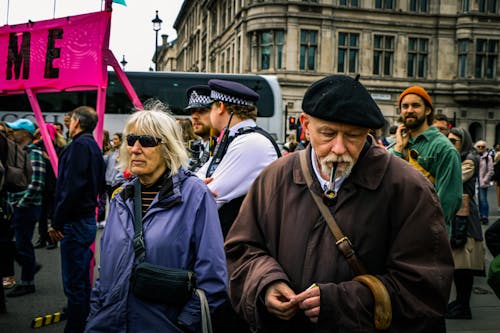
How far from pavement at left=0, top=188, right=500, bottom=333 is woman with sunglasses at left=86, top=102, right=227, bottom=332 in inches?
112

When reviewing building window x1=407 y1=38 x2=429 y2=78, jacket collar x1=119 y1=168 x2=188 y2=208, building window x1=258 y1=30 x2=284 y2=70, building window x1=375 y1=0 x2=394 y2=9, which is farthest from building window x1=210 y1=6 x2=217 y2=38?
jacket collar x1=119 y1=168 x2=188 y2=208

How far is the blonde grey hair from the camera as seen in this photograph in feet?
9.11

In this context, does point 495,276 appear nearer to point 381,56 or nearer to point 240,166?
point 240,166

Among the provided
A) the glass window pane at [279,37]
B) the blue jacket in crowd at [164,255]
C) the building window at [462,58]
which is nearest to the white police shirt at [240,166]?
the blue jacket in crowd at [164,255]

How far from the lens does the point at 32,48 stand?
530 centimetres

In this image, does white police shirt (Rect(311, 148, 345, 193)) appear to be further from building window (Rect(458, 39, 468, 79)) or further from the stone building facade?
Result: building window (Rect(458, 39, 468, 79))

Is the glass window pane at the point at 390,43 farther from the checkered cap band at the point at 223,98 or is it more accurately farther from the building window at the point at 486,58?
the checkered cap band at the point at 223,98

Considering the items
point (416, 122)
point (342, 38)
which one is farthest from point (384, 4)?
point (416, 122)

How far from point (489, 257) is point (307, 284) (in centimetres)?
739

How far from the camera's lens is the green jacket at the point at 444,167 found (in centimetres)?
408

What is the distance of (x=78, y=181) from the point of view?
4.25 meters

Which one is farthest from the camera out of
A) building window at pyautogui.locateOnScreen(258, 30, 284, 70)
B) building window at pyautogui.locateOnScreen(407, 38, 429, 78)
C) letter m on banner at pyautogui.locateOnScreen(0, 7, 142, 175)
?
building window at pyautogui.locateOnScreen(407, 38, 429, 78)

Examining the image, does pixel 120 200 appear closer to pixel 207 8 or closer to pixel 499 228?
pixel 499 228

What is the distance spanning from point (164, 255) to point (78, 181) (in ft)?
6.78
